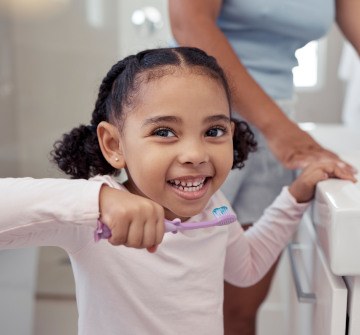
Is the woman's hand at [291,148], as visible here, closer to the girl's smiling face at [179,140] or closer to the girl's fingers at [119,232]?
the girl's smiling face at [179,140]

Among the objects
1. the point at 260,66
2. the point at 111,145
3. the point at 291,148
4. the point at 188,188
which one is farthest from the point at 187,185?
the point at 260,66

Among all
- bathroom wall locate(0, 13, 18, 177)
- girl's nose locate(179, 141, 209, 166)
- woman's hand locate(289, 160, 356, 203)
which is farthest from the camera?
bathroom wall locate(0, 13, 18, 177)

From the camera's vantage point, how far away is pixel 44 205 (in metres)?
0.49

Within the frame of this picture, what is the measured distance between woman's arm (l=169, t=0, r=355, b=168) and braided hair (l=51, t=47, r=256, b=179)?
5cm

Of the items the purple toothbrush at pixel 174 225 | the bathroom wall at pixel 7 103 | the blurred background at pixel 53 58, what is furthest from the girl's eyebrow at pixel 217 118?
the bathroom wall at pixel 7 103

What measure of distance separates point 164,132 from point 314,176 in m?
0.26

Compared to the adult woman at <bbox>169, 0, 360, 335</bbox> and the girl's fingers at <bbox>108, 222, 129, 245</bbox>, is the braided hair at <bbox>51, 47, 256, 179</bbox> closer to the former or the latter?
the adult woman at <bbox>169, 0, 360, 335</bbox>

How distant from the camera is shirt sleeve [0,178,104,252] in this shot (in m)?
0.48

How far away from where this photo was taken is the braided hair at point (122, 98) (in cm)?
65

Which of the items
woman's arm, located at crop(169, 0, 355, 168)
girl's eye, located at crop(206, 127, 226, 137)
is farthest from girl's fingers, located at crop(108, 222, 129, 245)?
woman's arm, located at crop(169, 0, 355, 168)

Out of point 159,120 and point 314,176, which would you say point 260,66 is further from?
point 159,120

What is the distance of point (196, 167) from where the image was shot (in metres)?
0.61

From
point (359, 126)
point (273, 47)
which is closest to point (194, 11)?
point (273, 47)

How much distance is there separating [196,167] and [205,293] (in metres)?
0.18
